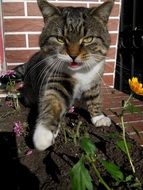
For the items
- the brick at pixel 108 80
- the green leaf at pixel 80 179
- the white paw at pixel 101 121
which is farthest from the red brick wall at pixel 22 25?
the green leaf at pixel 80 179

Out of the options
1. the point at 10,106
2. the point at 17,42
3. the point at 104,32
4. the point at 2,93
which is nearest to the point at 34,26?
the point at 17,42

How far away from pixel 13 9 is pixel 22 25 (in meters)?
0.15

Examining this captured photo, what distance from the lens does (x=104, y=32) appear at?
2170 mm

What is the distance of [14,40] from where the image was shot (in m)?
3.04

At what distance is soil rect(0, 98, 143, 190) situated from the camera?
4.85ft

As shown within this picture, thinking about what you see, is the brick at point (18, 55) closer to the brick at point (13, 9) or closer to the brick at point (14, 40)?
the brick at point (14, 40)

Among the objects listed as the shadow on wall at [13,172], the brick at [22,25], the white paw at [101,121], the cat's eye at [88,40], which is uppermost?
the brick at [22,25]

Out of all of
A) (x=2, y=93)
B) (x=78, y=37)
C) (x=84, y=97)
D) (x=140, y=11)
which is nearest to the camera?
(x=78, y=37)

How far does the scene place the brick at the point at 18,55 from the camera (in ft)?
10.1

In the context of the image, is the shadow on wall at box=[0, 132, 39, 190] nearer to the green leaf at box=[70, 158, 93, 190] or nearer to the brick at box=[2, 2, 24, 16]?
the green leaf at box=[70, 158, 93, 190]

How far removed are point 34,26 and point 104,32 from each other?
104 centimetres

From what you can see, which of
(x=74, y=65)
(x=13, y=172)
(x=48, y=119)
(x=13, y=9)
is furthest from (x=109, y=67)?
(x=13, y=172)

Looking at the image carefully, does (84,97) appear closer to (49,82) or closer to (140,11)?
(49,82)

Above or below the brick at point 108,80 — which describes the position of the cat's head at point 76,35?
above
